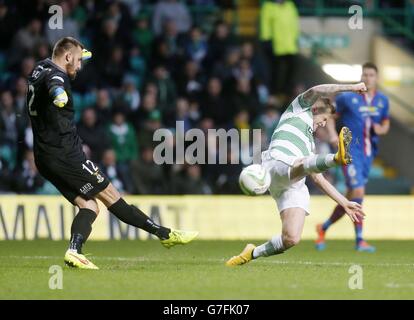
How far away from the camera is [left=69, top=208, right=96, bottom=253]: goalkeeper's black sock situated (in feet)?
35.5

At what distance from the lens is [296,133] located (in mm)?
11008

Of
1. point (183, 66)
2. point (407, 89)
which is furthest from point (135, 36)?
point (407, 89)

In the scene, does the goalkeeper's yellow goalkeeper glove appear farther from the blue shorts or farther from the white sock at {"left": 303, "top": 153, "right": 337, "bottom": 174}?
the blue shorts

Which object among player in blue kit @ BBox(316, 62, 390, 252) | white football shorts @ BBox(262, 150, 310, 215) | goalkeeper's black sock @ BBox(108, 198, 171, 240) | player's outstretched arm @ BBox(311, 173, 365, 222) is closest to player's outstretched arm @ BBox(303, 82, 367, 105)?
white football shorts @ BBox(262, 150, 310, 215)

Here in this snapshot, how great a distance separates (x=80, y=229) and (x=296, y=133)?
2.20 metres

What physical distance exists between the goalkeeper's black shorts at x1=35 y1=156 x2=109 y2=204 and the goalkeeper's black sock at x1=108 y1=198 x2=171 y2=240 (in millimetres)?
269

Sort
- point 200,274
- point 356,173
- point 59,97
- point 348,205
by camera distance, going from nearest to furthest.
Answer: point 348,205 → point 59,97 → point 200,274 → point 356,173

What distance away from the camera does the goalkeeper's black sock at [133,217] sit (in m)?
11.2

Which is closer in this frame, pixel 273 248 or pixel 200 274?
pixel 200 274

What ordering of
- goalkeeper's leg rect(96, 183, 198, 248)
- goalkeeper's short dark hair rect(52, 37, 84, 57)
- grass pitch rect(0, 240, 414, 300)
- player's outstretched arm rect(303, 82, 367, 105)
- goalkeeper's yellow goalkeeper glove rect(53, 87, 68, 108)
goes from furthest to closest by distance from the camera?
goalkeeper's leg rect(96, 183, 198, 248)
goalkeeper's short dark hair rect(52, 37, 84, 57)
goalkeeper's yellow goalkeeper glove rect(53, 87, 68, 108)
player's outstretched arm rect(303, 82, 367, 105)
grass pitch rect(0, 240, 414, 300)

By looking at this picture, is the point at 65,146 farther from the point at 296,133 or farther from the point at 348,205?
the point at 348,205

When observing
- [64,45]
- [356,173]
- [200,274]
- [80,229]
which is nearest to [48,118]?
[64,45]

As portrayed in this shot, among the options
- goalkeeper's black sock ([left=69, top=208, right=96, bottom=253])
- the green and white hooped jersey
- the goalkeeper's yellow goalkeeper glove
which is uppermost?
the goalkeeper's yellow goalkeeper glove

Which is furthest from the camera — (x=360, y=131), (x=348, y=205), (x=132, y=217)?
(x=360, y=131)
